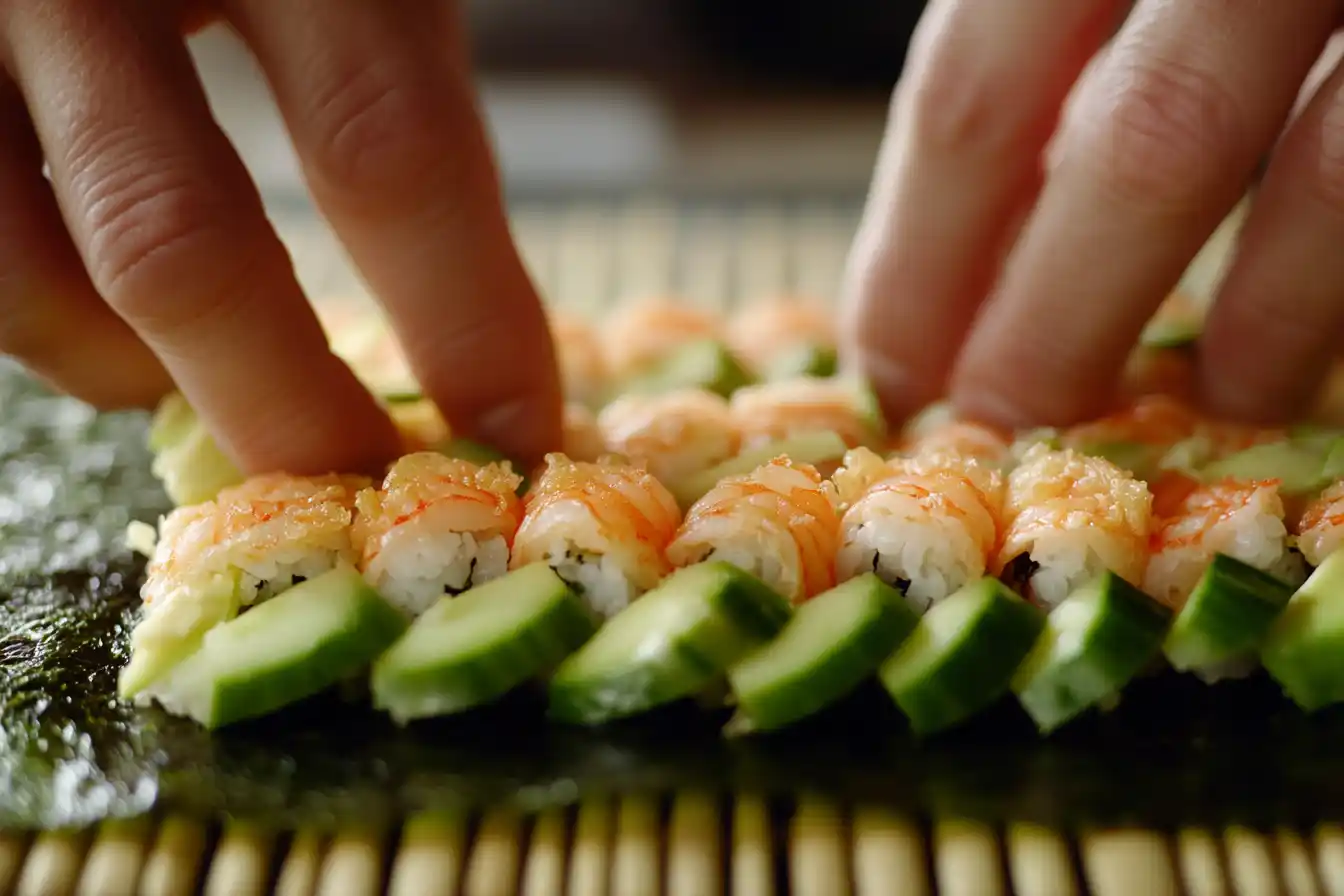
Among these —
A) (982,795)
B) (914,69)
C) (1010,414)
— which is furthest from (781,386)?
(982,795)

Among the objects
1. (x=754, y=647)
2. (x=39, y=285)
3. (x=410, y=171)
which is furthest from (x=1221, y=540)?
(x=39, y=285)

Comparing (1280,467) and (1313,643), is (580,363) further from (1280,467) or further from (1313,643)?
(1313,643)

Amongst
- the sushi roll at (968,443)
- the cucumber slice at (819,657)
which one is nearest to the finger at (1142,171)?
the sushi roll at (968,443)

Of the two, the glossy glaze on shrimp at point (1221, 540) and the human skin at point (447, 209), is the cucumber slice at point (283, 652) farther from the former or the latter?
the glossy glaze on shrimp at point (1221, 540)

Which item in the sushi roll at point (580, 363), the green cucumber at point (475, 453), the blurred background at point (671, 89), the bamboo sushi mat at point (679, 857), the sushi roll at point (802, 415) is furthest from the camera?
the blurred background at point (671, 89)

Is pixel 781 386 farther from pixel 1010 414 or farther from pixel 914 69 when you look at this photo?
pixel 914 69

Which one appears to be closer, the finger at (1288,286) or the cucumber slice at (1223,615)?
the cucumber slice at (1223,615)
